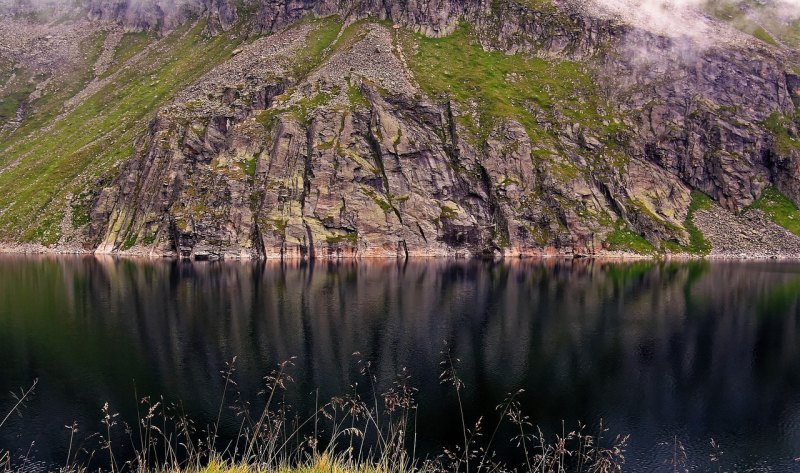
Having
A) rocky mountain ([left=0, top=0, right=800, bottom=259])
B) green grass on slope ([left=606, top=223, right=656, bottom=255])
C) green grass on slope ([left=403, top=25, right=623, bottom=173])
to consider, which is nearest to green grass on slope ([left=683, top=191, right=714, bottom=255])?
rocky mountain ([left=0, top=0, right=800, bottom=259])

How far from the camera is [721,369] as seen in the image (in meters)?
49.8

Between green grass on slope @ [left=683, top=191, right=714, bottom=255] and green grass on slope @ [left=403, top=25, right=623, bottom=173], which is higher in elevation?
green grass on slope @ [left=403, top=25, right=623, bottom=173]

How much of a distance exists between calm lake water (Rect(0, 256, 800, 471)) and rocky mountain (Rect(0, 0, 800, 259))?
143 feet

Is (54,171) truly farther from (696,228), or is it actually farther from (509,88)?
(696,228)

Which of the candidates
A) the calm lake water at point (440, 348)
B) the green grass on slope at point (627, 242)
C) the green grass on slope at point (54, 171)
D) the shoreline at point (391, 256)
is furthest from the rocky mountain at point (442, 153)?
the calm lake water at point (440, 348)

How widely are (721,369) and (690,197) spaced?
470ft

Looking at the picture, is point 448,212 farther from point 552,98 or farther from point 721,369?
point 721,369

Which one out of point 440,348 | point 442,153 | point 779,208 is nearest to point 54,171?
point 442,153

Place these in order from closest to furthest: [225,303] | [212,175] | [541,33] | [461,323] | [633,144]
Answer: [461,323] < [225,303] < [212,175] < [633,144] < [541,33]

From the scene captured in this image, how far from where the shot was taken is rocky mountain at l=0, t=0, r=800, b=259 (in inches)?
5655

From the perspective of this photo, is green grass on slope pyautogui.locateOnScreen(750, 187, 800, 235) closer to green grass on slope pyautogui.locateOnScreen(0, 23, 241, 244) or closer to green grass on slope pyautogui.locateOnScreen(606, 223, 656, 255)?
green grass on slope pyautogui.locateOnScreen(606, 223, 656, 255)

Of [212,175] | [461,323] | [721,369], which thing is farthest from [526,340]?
[212,175]

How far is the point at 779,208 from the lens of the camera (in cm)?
17412

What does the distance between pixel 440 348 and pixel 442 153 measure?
363ft
